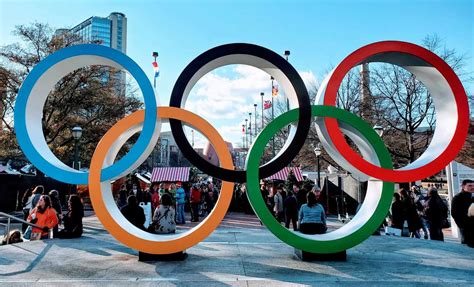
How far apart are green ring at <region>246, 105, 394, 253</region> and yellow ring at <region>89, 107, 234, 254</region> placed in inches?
18.8

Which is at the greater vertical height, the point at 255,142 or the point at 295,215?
the point at 255,142

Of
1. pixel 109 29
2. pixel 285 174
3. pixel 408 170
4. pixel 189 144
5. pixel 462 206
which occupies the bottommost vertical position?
pixel 462 206

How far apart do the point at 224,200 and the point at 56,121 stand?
63.2 feet

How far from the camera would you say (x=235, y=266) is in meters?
6.59

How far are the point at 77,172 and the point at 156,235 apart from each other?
1.93 meters

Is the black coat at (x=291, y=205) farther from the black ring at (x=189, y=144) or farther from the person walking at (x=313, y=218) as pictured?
the black ring at (x=189, y=144)

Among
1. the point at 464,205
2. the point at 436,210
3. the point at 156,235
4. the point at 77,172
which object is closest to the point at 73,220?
the point at 77,172

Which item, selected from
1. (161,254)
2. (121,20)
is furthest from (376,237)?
(121,20)

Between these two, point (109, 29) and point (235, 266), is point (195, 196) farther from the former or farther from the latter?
point (109, 29)

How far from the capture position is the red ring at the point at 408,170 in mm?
7078

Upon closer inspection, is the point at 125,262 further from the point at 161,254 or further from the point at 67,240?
the point at 67,240

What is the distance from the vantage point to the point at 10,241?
861 cm

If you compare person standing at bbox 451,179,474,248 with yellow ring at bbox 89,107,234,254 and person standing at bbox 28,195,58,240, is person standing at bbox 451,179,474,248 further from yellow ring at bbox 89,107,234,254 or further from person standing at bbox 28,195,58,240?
person standing at bbox 28,195,58,240

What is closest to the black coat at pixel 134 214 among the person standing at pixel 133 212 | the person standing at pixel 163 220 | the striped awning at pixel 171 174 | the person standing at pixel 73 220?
the person standing at pixel 133 212
